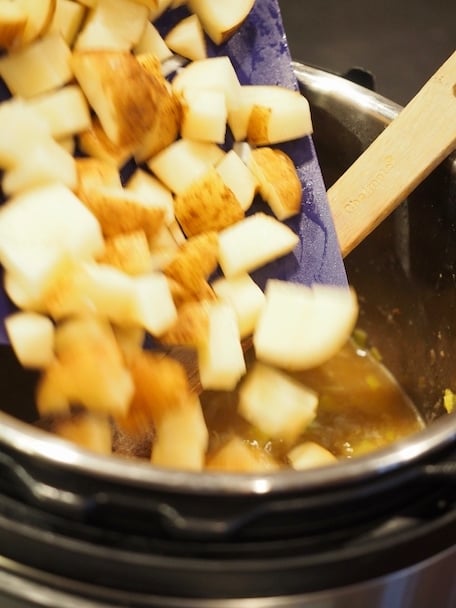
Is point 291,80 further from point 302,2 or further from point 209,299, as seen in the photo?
point 302,2

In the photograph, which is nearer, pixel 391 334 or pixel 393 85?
pixel 391 334

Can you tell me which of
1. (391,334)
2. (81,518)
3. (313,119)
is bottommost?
(391,334)

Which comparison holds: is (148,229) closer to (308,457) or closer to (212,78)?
(212,78)

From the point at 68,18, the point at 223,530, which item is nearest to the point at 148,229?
the point at 68,18

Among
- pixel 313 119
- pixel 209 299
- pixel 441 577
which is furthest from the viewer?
pixel 313 119

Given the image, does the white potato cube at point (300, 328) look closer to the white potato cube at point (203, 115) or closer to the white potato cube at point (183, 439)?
the white potato cube at point (183, 439)

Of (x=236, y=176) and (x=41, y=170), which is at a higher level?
(x=41, y=170)

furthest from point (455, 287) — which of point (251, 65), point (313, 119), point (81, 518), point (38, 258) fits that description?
point (81, 518)

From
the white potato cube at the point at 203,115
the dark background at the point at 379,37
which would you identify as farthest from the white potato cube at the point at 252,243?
the dark background at the point at 379,37
